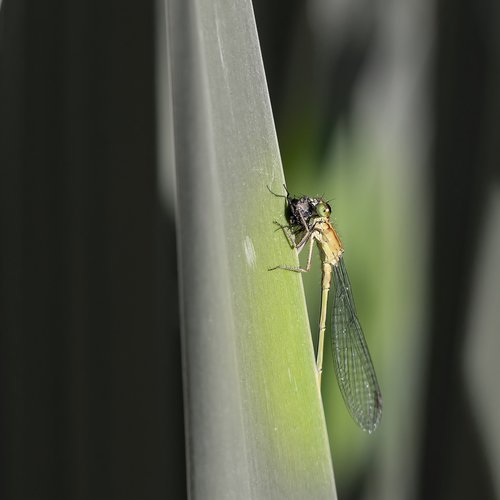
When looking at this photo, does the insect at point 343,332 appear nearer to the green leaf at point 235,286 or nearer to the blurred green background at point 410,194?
the blurred green background at point 410,194

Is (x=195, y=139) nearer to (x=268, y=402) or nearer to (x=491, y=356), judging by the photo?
(x=268, y=402)

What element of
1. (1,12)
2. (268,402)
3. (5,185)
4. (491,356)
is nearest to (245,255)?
(268,402)

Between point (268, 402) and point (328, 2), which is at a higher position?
point (328, 2)

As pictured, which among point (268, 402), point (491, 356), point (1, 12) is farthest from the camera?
point (491, 356)

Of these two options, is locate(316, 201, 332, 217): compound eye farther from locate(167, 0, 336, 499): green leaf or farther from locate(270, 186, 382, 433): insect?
locate(167, 0, 336, 499): green leaf

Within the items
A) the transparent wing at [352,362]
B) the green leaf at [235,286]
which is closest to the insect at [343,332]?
the transparent wing at [352,362]

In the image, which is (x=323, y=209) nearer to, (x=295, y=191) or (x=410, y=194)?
(x=295, y=191)

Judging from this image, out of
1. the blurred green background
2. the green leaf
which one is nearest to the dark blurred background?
the blurred green background

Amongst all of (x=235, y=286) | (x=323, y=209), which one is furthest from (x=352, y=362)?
(x=235, y=286)
